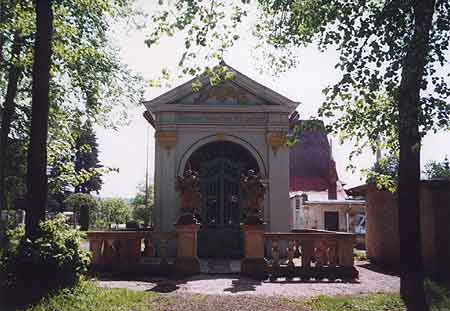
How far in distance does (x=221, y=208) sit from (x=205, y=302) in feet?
24.9

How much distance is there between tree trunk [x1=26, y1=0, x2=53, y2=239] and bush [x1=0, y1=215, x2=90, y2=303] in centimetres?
62

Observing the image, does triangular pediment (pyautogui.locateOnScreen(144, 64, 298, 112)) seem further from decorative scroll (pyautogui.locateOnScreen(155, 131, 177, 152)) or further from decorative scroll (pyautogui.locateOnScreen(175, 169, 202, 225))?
decorative scroll (pyautogui.locateOnScreen(175, 169, 202, 225))

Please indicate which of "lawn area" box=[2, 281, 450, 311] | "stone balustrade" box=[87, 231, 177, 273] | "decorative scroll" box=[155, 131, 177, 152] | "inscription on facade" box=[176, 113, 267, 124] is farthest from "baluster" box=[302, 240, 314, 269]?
"decorative scroll" box=[155, 131, 177, 152]

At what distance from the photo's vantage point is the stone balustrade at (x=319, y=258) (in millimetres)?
11859

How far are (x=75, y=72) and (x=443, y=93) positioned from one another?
1078 cm

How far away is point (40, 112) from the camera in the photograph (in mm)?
9117

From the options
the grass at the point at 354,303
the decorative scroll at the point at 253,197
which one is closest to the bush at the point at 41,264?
the grass at the point at 354,303

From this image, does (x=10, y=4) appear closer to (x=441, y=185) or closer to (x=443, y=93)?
(x=443, y=93)

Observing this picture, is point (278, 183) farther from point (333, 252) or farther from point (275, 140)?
point (333, 252)

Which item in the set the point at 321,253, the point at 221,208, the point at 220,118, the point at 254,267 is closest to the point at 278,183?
the point at 221,208

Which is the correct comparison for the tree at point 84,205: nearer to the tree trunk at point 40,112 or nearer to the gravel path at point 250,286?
the gravel path at point 250,286

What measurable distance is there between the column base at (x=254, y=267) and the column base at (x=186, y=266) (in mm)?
1198

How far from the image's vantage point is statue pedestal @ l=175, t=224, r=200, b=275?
39.4ft

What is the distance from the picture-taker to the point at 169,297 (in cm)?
879
